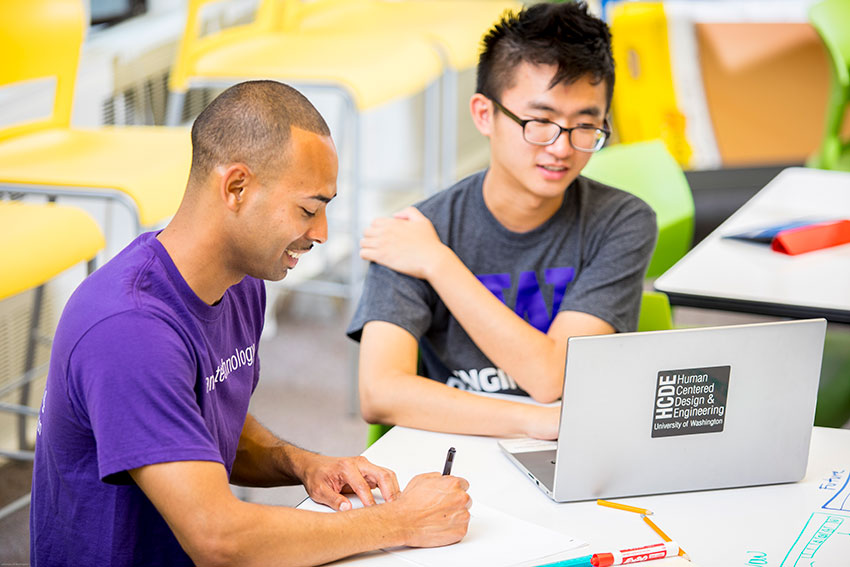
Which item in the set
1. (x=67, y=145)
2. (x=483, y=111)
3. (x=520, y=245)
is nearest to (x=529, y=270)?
(x=520, y=245)

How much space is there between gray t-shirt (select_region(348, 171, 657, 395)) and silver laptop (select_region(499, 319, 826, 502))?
436 millimetres

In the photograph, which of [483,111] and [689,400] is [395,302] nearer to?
[483,111]

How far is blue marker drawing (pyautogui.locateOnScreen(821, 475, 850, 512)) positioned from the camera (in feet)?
4.04

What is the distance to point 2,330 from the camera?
2.54 meters

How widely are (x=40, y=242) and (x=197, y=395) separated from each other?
34.3 inches

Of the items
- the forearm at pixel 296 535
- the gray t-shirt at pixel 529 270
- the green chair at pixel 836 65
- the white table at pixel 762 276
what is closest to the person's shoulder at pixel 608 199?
the gray t-shirt at pixel 529 270

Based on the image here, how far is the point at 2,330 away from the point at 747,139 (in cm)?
377

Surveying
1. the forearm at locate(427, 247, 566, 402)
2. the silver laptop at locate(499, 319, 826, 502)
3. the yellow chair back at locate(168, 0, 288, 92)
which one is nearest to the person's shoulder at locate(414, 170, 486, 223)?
the forearm at locate(427, 247, 566, 402)

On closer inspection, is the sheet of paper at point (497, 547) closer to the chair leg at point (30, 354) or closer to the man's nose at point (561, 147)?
the man's nose at point (561, 147)

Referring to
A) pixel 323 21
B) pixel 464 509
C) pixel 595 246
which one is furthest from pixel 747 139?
pixel 464 509

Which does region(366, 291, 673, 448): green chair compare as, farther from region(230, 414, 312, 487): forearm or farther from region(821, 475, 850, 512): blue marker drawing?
region(230, 414, 312, 487): forearm

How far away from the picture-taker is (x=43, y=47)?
230 cm

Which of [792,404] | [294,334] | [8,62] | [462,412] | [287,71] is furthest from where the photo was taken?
[294,334]

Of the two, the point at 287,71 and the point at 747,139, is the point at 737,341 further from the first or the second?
the point at 747,139
